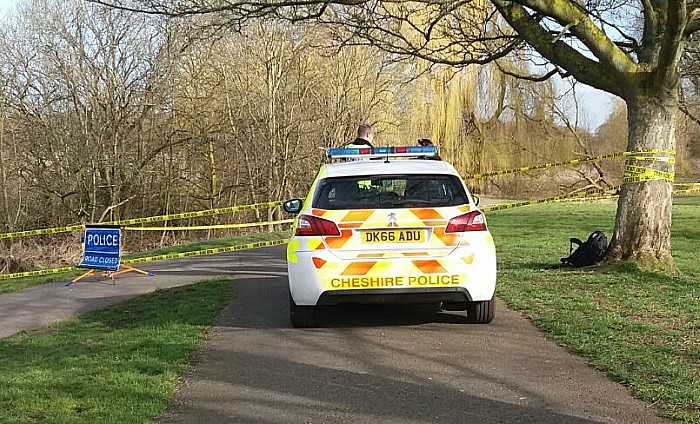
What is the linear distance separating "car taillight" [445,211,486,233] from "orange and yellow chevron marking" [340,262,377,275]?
30.3 inches

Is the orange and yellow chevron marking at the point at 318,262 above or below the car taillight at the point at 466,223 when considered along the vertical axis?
below

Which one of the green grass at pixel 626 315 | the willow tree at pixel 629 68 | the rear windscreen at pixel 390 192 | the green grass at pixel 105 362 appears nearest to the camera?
the green grass at pixel 105 362

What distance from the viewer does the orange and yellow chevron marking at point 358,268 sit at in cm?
671

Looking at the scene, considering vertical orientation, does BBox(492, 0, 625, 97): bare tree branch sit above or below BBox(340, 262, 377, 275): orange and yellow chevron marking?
above

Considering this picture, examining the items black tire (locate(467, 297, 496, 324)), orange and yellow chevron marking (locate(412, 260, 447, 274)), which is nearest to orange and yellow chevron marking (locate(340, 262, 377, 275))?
orange and yellow chevron marking (locate(412, 260, 447, 274))

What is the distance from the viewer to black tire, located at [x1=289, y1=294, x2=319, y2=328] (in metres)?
7.22

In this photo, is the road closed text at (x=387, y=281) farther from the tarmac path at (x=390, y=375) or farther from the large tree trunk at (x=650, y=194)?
the large tree trunk at (x=650, y=194)

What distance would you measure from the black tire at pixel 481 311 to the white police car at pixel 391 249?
12cm

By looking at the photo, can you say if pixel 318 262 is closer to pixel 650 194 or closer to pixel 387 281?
pixel 387 281

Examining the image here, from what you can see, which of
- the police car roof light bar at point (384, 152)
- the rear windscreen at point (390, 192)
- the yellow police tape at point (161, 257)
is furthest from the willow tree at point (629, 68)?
the yellow police tape at point (161, 257)

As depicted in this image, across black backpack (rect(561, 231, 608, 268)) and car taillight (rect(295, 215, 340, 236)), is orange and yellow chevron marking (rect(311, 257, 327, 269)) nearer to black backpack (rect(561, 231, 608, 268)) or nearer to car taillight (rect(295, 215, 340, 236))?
car taillight (rect(295, 215, 340, 236))

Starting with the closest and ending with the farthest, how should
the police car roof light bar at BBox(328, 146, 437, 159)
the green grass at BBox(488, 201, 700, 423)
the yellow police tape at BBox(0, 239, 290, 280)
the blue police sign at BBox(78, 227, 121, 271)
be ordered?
the green grass at BBox(488, 201, 700, 423), the police car roof light bar at BBox(328, 146, 437, 159), the blue police sign at BBox(78, 227, 121, 271), the yellow police tape at BBox(0, 239, 290, 280)

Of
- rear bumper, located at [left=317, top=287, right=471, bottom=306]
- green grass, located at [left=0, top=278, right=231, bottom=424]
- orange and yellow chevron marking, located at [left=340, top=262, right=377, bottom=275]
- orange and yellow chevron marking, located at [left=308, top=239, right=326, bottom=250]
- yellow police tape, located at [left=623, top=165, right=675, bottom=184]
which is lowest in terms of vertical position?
green grass, located at [left=0, top=278, right=231, bottom=424]

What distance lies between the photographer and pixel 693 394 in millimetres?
4750
